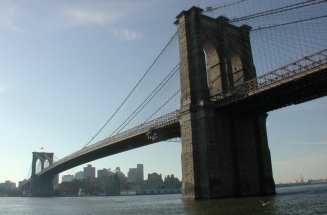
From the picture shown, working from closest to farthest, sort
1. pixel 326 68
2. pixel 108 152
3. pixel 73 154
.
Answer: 1. pixel 326 68
2. pixel 108 152
3. pixel 73 154

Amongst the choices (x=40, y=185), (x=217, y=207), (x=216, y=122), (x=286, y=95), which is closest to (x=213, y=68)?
(x=216, y=122)

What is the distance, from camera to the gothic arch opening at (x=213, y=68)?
58219mm

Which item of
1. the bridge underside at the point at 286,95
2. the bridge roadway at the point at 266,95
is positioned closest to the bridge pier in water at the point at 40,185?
the bridge roadway at the point at 266,95

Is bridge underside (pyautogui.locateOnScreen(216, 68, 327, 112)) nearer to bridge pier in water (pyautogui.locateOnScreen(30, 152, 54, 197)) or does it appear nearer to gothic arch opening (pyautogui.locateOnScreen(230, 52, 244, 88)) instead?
gothic arch opening (pyautogui.locateOnScreen(230, 52, 244, 88))

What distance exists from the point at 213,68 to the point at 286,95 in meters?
14.4

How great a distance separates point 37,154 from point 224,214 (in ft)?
488

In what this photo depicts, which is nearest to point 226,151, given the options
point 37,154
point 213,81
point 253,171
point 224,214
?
point 253,171

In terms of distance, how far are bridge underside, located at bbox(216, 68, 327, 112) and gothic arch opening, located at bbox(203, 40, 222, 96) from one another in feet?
21.6

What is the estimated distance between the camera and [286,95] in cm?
4762

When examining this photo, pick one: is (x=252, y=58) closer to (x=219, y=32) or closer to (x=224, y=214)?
(x=219, y=32)

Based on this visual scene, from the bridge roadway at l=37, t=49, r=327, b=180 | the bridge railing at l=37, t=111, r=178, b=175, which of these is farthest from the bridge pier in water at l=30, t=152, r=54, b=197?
the bridge roadway at l=37, t=49, r=327, b=180

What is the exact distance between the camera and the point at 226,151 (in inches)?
2044

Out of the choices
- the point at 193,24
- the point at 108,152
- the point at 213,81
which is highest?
the point at 193,24

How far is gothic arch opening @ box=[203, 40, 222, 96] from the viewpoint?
58219 mm
